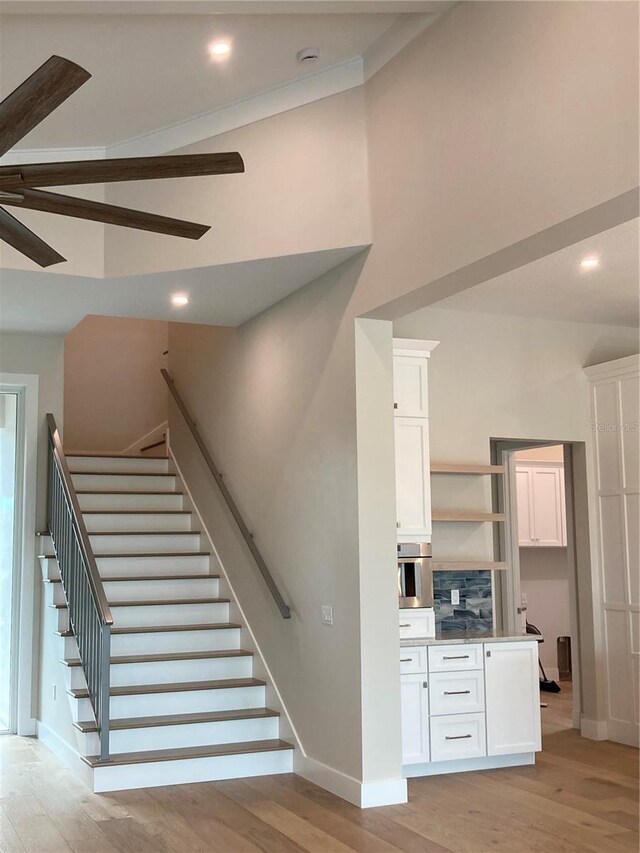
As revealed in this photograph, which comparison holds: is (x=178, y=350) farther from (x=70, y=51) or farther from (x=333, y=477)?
(x=70, y=51)

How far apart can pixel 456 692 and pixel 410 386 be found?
197cm

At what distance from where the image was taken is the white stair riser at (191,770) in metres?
5.21

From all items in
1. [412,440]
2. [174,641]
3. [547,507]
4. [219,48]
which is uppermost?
[219,48]

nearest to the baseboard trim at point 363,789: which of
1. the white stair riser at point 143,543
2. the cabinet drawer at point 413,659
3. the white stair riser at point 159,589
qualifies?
the cabinet drawer at point 413,659

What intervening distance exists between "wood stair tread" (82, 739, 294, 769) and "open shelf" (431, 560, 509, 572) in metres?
1.54

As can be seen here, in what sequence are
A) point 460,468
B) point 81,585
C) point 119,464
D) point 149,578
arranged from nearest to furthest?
point 81,585, point 460,468, point 149,578, point 119,464

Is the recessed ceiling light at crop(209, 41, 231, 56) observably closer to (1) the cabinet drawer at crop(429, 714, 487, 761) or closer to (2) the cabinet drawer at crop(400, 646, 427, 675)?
(2) the cabinet drawer at crop(400, 646, 427, 675)

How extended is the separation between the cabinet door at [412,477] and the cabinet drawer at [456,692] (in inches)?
35.6

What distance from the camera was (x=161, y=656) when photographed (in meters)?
6.20

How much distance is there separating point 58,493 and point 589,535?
4027mm

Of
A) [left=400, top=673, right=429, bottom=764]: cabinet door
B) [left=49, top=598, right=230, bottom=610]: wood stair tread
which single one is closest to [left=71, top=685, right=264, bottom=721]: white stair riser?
[left=49, top=598, right=230, bottom=610]: wood stair tread

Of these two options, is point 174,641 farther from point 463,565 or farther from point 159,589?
point 463,565

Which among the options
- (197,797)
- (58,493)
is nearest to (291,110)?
(58,493)

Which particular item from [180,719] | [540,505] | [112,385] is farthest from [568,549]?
[112,385]
